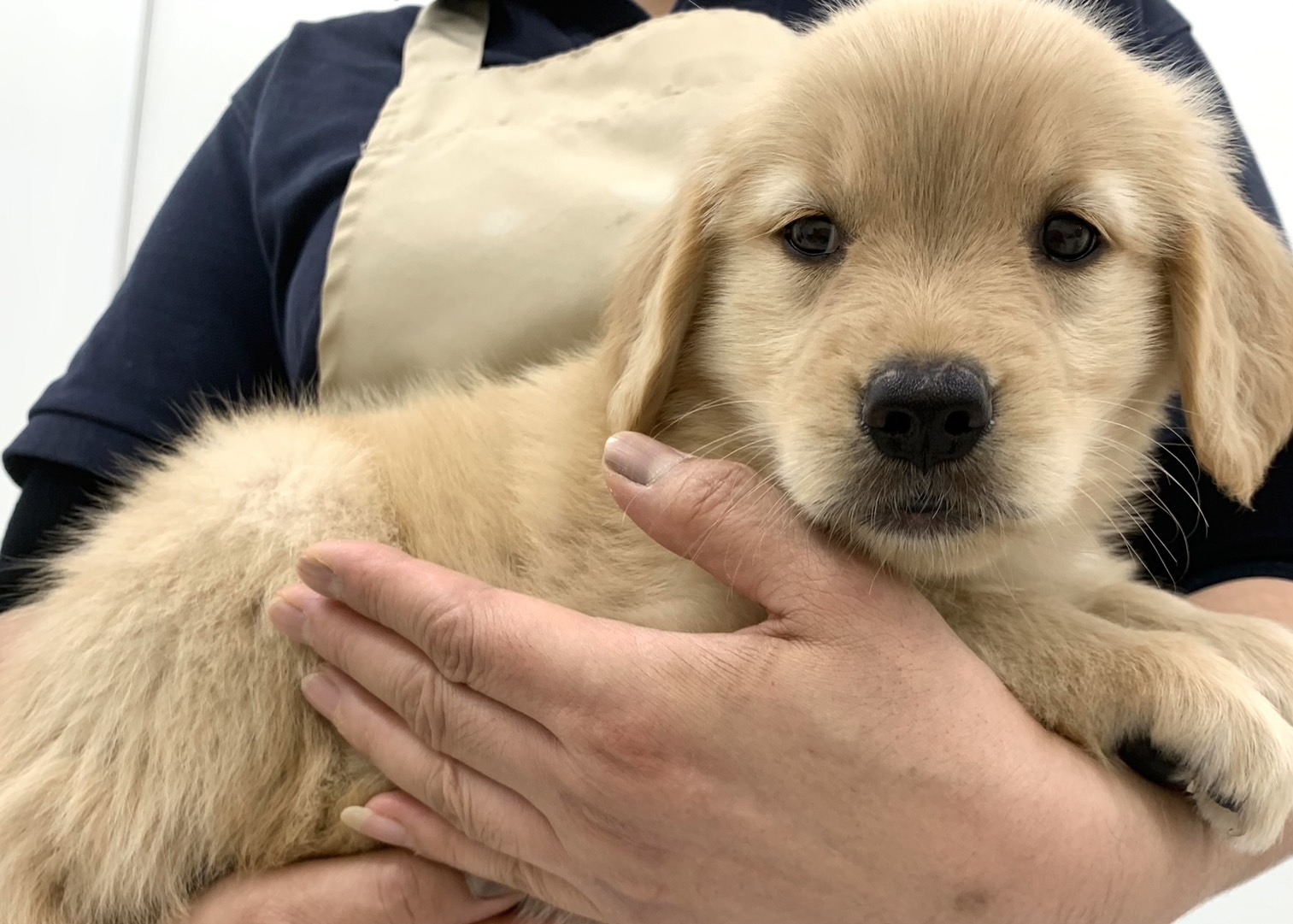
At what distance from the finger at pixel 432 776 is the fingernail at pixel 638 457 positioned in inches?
16.4

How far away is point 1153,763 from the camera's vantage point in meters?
1.11

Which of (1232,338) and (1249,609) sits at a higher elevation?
(1232,338)

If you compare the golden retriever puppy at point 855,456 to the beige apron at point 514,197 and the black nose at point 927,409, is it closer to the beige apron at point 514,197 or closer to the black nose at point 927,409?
the black nose at point 927,409

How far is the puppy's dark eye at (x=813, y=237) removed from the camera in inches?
47.9

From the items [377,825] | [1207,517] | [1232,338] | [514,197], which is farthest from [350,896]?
[1207,517]

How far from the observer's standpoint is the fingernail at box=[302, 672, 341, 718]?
4.17 feet

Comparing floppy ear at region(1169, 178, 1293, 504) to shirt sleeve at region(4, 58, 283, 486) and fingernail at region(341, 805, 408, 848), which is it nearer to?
fingernail at region(341, 805, 408, 848)

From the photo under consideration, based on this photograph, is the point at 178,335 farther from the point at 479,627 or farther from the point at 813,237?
the point at 813,237

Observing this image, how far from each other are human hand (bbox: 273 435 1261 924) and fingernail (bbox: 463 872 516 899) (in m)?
0.07

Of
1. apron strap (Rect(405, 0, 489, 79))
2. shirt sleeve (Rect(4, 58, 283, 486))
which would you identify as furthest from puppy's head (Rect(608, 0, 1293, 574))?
shirt sleeve (Rect(4, 58, 283, 486))

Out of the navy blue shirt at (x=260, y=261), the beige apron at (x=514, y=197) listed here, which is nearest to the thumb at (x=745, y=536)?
the beige apron at (x=514, y=197)

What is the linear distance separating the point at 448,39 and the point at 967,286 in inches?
52.0

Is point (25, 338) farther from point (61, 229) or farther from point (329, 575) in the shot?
point (329, 575)

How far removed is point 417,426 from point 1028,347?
91 cm
